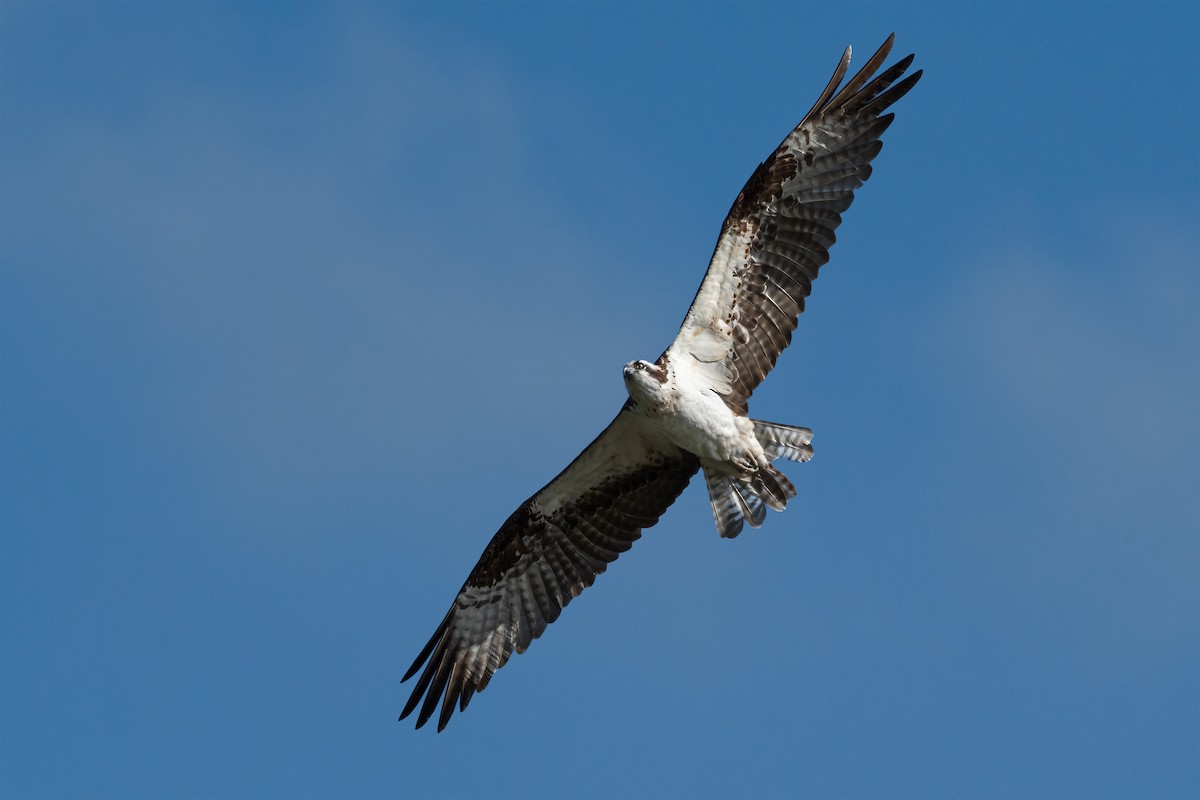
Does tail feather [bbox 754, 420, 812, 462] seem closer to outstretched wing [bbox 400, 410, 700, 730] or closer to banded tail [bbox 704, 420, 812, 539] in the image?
banded tail [bbox 704, 420, 812, 539]

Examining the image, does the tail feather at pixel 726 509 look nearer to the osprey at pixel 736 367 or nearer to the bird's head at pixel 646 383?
the osprey at pixel 736 367

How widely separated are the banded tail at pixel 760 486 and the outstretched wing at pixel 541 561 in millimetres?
534

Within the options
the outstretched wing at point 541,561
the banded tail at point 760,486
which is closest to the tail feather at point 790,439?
the banded tail at point 760,486

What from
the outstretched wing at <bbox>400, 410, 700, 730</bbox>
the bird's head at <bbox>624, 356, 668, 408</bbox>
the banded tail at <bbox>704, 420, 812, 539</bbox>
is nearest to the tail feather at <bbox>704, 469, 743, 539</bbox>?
the banded tail at <bbox>704, 420, 812, 539</bbox>

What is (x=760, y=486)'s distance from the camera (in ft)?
50.9

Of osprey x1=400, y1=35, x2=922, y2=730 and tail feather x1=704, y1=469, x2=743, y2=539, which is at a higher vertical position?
osprey x1=400, y1=35, x2=922, y2=730

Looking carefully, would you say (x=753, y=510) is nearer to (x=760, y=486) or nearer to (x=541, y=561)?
(x=760, y=486)

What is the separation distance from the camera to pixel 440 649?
16531 millimetres

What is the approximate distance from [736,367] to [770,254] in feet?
3.64

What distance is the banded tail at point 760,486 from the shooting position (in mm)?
15336

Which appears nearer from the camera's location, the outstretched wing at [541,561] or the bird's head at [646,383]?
the bird's head at [646,383]

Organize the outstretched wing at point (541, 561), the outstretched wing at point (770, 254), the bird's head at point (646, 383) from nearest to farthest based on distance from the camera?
1. the bird's head at point (646, 383)
2. the outstretched wing at point (770, 254)
3. the outstretched wing at point (541, 561)

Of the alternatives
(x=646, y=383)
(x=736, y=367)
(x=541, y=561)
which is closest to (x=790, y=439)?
(x=736, y=367)

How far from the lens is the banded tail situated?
15336 millimetres
